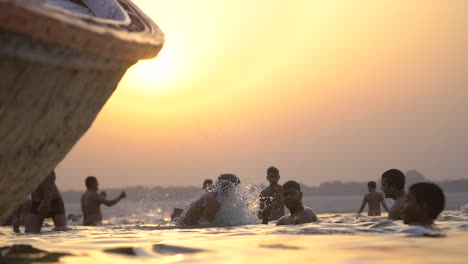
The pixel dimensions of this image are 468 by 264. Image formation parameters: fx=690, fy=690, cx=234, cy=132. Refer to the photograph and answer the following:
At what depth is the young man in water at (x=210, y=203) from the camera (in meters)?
11.4

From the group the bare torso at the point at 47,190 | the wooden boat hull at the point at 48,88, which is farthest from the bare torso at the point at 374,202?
the wooden boat hull at the point at 48,88

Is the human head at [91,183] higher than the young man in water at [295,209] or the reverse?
higher

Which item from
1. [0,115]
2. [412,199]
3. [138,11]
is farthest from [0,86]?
[412,199]

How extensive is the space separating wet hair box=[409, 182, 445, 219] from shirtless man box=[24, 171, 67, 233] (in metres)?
6.60

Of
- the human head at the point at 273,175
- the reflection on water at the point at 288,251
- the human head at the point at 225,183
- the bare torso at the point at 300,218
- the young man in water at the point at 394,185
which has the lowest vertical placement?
the reflection on water at the point at 288,251

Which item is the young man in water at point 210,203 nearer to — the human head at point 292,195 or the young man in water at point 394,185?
the human head at point 292,195

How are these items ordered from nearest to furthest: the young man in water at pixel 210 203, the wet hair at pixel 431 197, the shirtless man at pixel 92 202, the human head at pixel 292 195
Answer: the wet hair at pixel 431 197, the human head at pixel 292 195, the young man in water at pixel 210 203, the shirtless man at pixel 92 202

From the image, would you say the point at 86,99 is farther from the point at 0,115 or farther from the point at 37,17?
the point at 37,17

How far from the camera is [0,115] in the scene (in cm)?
355

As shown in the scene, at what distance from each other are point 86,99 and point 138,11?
55.8 inches

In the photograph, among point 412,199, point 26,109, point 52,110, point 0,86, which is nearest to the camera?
point 0,86

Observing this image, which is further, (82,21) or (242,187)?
(242,187)

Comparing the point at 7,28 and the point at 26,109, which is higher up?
the point at 7,28

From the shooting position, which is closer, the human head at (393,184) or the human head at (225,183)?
the human head at (393,184)
